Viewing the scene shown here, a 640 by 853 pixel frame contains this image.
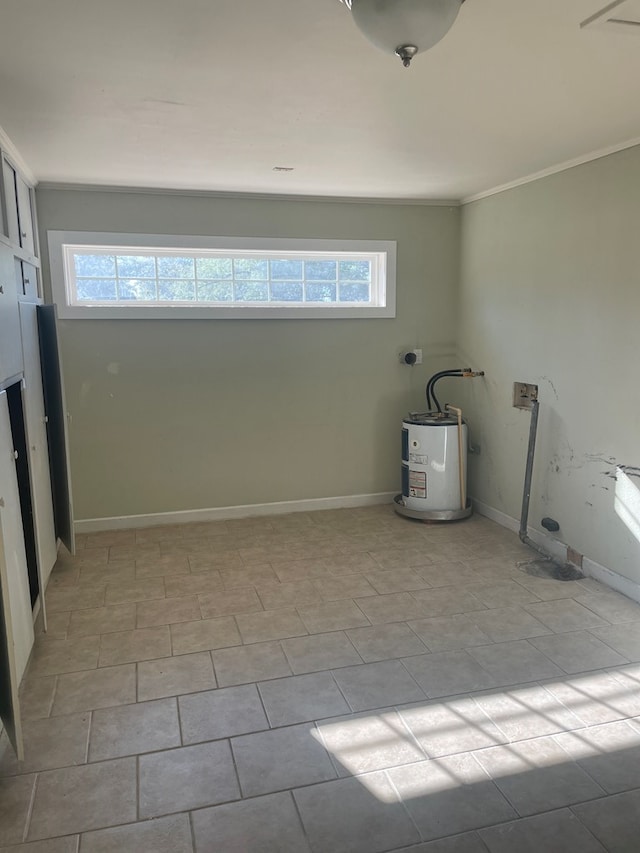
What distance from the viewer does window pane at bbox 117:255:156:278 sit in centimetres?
419

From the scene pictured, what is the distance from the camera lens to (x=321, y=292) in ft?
15.1

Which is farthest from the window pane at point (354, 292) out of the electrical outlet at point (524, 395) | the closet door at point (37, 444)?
the closet door at point (37, 444)

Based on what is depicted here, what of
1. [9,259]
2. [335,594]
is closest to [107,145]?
[9,259]

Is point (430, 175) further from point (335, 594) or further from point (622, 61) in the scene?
point (335, 594)

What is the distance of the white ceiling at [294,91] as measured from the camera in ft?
5.79

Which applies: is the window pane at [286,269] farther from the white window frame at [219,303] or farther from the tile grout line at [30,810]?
the tile grout line at [30,810]

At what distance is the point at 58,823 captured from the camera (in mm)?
1789

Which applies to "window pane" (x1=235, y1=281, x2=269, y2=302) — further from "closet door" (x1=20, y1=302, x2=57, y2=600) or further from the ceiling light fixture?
the ceiling light fixture

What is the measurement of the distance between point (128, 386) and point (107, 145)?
1.65 m

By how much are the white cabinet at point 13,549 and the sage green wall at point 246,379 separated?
1.72 m

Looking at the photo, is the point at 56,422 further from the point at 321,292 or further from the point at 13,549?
the point at 321,292

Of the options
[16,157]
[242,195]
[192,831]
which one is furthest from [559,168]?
[192,831]

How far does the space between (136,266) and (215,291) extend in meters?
0.56

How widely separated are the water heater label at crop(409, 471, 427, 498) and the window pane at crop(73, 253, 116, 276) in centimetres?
257
